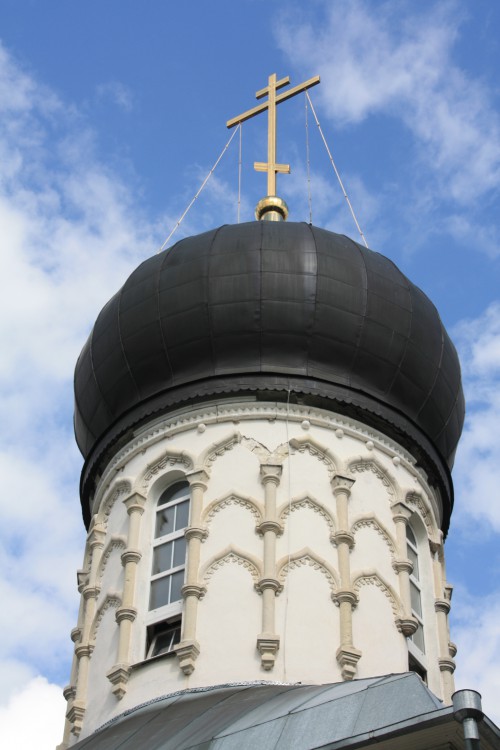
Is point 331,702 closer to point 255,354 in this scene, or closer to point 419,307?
point 255,354

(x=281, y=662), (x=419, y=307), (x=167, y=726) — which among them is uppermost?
(x=419, y=307)

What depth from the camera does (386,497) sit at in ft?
47.6

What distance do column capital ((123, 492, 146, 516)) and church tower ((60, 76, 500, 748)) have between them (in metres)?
0.01

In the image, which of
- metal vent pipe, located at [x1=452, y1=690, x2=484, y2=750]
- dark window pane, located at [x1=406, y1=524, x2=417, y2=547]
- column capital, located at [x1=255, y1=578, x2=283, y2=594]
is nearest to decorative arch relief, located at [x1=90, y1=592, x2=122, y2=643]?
column capital, located at [x1=255, y1=578, x2=283, y2=594]

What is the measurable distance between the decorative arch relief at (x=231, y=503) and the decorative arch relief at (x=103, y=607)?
1.10 metres

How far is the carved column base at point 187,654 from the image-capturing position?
1265cm

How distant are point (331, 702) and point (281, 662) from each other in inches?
129

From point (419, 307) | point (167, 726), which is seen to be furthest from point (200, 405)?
point (167, 726)

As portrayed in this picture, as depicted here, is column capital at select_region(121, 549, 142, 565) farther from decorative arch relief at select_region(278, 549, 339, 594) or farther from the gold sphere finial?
the gold sphere finial

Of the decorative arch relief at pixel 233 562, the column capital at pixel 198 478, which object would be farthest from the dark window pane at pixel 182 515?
the decorative arch relief at pixel 233 562

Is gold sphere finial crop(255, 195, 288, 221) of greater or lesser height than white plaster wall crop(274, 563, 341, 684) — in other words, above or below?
above

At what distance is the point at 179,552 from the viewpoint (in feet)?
45.6

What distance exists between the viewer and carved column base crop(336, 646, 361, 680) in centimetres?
1268

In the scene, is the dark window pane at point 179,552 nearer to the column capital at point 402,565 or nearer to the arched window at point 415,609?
the column capital at point 402,565
